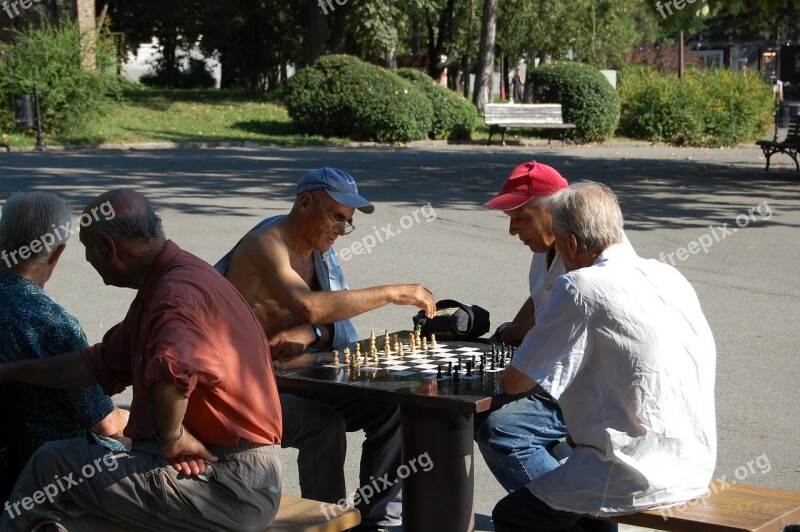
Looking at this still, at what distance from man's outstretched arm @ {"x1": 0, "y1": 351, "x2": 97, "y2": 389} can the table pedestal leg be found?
3.87 feet

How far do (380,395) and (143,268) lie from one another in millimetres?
1000

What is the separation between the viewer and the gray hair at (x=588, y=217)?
3.57 m

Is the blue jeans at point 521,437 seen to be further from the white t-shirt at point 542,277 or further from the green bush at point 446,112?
the green bush at point 446,112

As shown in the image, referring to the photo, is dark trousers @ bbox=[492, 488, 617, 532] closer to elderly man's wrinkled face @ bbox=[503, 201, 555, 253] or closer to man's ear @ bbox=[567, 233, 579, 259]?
man's ear @ bbox=[567, 233, 579, 259]

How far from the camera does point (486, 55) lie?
113 ft

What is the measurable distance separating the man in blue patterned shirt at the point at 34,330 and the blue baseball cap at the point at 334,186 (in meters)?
1.20

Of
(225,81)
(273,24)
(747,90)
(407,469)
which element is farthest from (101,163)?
(225,81)

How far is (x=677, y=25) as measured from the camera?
14.8m

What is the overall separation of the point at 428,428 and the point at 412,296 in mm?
750

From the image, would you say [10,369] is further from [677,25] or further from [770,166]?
[770,166]

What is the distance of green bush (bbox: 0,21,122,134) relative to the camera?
2394cm

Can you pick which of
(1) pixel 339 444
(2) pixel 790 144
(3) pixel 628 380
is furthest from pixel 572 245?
(2) pixel 790 144

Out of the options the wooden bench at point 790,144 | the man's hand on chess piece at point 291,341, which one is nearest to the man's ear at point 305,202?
the man's hand on chess piece at point 291,341

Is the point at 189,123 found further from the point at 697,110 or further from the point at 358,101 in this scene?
the point at 697,110
